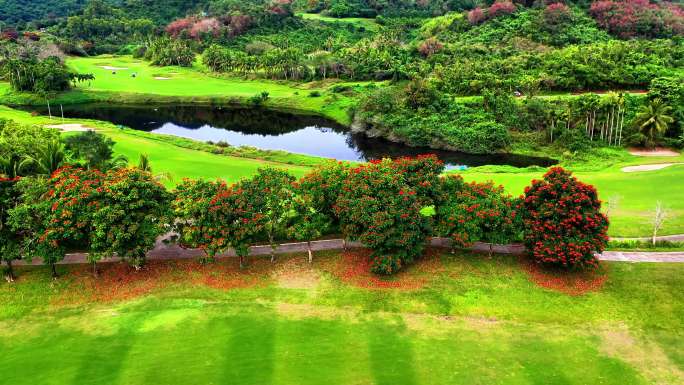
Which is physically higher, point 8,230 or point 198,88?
point 198,88

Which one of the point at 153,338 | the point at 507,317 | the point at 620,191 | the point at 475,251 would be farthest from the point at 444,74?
the point at 153,338

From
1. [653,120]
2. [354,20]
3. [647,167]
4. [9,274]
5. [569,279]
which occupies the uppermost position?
[354,20]

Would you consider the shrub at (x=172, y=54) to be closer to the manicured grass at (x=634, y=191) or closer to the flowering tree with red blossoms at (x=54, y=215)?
the manicured grass at (x=634, y=191)

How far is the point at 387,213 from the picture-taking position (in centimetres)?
3991

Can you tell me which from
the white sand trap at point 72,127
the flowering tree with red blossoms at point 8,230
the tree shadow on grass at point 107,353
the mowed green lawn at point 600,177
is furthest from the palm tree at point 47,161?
the white sand trap at point 72,127

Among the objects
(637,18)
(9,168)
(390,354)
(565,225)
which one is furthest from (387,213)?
(637,18)

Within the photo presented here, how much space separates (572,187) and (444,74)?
72041mm

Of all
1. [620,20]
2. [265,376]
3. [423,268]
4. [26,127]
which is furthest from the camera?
[620,20]

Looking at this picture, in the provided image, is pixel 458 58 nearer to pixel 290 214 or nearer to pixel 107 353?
pixel 290 214

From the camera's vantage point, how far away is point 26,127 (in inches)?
2518

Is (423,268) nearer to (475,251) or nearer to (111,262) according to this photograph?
(475,251)

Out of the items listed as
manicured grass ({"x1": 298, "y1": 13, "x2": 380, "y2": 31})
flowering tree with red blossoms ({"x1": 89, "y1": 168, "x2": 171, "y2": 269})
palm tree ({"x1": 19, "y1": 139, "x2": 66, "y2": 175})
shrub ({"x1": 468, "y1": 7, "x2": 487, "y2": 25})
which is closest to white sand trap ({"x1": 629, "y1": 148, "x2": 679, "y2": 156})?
flowering tree with red blossoms ({"x1": 89, "y1": 168, "x2": 171, "y2": 269})

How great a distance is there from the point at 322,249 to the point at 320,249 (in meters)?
0.17

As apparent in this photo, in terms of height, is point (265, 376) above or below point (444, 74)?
below
